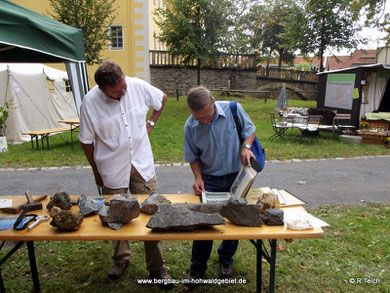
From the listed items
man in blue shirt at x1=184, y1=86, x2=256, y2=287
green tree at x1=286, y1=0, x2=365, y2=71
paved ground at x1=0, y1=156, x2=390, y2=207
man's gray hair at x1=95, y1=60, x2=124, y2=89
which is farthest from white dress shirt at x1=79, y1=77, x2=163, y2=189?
green tree at x1=286, y1=0, x2=365, y2=71

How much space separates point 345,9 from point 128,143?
17254 mm

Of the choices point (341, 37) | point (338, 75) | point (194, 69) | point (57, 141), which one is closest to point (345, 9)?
point (341, 37)

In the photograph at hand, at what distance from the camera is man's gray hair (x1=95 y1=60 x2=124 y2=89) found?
2471 millimetres

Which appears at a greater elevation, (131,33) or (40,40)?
(131,33)

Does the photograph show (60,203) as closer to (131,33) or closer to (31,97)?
(31,97)

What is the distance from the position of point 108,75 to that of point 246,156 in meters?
1.26

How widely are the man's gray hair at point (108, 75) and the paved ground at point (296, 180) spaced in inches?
132

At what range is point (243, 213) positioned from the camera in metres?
2.18

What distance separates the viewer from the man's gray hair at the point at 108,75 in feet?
8.11

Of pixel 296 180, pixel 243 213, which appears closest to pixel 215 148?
pixel 243 213

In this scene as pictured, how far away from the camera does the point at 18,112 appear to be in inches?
417

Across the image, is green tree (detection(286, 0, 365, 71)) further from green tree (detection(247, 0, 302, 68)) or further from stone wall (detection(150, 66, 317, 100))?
green tree (detection(247, 0, 302, 68))

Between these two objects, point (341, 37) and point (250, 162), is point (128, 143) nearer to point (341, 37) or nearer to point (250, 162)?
point (250, 162)

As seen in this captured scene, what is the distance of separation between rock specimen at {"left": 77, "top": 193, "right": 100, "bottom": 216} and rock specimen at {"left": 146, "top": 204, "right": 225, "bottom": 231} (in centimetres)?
55
